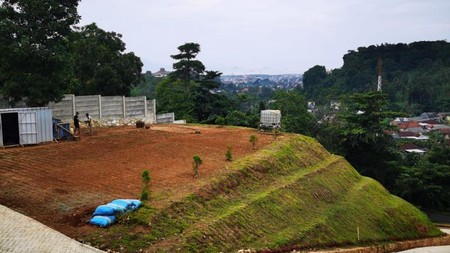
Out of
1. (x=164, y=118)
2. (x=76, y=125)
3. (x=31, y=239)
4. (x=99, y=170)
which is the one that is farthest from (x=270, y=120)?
(x=31, y=239)

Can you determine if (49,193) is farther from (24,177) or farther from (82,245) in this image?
(82,245)

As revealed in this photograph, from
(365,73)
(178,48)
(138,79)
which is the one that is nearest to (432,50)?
(365,73)

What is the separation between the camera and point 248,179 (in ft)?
48.6

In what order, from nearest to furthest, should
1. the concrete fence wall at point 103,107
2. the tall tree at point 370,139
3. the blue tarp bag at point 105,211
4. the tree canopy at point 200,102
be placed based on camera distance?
the blue tarp bag at point 105,211 → the concrete fence wall at point 103,107 → the tall tree at point 370,139 → the tree canopy at point 200,102

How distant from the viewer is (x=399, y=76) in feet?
320

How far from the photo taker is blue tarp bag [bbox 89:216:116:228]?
982 cm

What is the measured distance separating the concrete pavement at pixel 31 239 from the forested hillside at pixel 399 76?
262ft

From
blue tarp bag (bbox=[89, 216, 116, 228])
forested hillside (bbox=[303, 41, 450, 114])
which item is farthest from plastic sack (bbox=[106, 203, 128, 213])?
forested hillside (bbox=[303, 41, 450, 114])

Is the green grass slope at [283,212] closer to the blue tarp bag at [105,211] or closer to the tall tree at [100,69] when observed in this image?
the blue tarp bag at [105,211]

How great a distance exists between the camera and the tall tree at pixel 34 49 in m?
18.2

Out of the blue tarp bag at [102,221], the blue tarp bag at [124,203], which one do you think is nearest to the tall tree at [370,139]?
the blue tarp bag at [124,203]

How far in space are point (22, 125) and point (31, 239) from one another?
9537 millimetres

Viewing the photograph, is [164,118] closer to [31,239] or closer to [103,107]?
[103,107]

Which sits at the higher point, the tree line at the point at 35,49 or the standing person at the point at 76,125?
the tree line at the point at 35,49
